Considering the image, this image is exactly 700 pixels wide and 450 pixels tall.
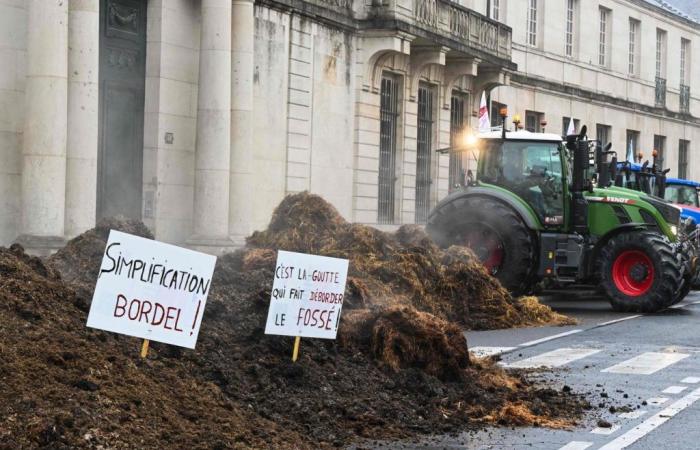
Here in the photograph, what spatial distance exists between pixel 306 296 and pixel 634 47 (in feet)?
142

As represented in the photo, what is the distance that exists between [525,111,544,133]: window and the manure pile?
28.7m

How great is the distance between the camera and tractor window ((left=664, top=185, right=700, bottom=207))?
31.7 meters

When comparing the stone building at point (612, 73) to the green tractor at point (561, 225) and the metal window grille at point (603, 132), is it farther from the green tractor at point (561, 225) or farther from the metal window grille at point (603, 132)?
the green tractor at point (561, 225)

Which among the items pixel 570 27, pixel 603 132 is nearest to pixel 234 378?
pixel 570 27

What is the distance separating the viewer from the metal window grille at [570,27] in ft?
152

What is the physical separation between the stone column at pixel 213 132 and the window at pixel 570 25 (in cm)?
2476

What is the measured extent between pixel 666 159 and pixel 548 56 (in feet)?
43.9

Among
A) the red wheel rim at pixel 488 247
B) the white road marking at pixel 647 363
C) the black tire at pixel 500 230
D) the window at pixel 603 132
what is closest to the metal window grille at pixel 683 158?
the window at pixel 603 132

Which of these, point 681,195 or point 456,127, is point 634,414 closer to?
point 681,195

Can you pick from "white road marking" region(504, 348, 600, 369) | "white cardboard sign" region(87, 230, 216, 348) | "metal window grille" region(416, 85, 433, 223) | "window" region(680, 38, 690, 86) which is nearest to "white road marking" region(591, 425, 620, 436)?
"white cardboard sign" region(87, 230, 216, 348)

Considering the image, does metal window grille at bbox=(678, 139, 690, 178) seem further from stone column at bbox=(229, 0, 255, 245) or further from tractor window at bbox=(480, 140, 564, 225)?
stone column at bbox=(229, 0, 255, 245)

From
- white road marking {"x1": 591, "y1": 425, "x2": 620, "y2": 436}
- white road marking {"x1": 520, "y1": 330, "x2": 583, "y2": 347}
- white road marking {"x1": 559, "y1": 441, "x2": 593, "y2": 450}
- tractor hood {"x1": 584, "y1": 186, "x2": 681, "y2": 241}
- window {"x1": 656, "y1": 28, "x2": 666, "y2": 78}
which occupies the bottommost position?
white road marking {"x1": 559, "y1": 441, "x2": 593, "y2": 450}

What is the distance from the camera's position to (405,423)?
10070 millimetres

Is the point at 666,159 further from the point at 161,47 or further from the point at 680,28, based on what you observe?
the point at 161,47
